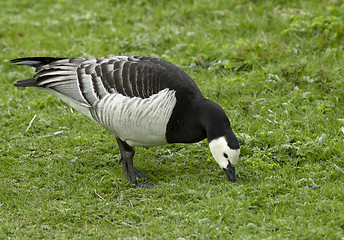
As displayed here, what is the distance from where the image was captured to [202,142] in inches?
268

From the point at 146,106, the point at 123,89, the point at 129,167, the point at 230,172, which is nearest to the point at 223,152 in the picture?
the point at 230,172

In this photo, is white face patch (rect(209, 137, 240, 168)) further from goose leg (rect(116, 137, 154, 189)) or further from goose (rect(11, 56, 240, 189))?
goose leg (rect(116, 137, 154, 189))

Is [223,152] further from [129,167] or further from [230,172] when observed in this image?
[129,167]

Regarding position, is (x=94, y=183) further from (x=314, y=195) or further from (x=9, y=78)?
(x=9, y=78)

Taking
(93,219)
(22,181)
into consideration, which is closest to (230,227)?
(93,219)

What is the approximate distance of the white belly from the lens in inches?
219

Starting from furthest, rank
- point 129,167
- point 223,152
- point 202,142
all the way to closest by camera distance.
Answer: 1. point 202,142
2. point 129,167
3. point 223,152

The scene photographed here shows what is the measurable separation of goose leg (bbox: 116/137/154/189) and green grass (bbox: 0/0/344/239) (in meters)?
0.09

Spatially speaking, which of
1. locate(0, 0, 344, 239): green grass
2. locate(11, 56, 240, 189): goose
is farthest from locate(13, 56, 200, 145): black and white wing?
locate(0, 0, 344, 239): green grass

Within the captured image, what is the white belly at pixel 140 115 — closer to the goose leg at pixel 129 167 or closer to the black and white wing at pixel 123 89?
the black and white wing at pixel 123 89

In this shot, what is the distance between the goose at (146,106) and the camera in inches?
219

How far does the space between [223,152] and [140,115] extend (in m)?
0.99

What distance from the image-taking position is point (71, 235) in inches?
199

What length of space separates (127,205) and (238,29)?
5096mm
